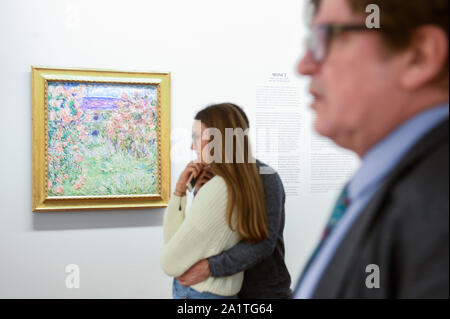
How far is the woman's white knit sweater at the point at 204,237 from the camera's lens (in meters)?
0.86

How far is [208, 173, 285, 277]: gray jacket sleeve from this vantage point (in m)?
0.89

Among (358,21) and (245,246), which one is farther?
(245,246)

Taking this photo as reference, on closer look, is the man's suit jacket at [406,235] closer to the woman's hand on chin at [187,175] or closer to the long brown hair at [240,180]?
the long brown hair at [240,180]

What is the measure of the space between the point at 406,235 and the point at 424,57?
0.46ft

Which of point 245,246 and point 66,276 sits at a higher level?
point 245,246

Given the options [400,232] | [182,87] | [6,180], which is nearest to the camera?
[400,232]

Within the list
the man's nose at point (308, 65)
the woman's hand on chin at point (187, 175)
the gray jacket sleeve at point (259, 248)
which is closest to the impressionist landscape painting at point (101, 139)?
the woman's hand on chin at point (187, 175)

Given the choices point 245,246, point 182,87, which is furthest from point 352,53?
point 182,87

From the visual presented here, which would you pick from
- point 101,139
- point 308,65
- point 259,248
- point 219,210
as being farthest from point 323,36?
point 101,139

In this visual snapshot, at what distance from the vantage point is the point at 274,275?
3.33 feet

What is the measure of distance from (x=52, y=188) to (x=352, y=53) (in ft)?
4.22

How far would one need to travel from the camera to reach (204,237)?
0.86 metres

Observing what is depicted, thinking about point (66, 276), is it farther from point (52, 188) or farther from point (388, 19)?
point (388, 19)
